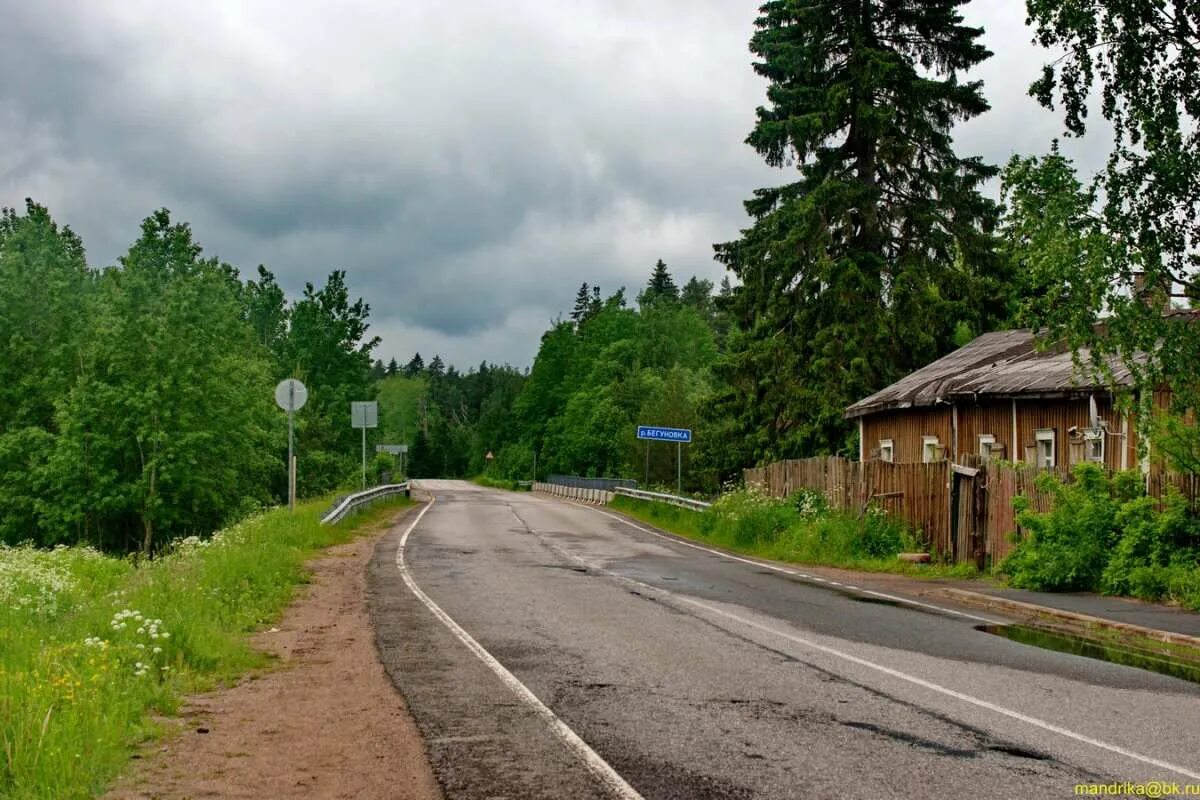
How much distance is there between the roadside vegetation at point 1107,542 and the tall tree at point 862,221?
15487mm

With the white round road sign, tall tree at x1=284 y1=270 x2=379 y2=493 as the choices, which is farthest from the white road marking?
tall tree at x1=284 y1=270 x2=379 y2=493

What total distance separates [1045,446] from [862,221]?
1329 cm

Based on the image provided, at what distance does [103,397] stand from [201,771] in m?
43.8

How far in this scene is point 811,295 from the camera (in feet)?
120

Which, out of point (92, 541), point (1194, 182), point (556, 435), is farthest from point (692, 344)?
point (1194, 182)

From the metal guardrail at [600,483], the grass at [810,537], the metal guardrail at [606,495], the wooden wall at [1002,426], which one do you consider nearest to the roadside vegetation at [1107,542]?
the wooden wall at [1002,426]

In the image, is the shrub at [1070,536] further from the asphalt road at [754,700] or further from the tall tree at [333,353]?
the tall tree at [333,353]

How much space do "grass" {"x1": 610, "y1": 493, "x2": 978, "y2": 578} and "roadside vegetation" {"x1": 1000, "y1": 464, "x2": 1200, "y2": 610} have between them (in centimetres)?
260

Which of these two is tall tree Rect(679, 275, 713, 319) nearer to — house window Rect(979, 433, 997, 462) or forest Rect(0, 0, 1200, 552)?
forest Rect(0, 0, 1200, 552)

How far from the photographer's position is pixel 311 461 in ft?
229

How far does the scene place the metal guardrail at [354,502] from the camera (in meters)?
30.2

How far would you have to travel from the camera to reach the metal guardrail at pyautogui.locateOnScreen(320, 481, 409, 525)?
30173mm

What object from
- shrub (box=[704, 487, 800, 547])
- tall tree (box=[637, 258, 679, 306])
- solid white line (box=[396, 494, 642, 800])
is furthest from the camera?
tall tree (box=[637, 258, 679, 306])

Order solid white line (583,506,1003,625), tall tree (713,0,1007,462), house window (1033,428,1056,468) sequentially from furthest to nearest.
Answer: tall tree (713,0,1007,462) < house window (1033,428,1056,468) < solid white line (583,506,1003,625)
